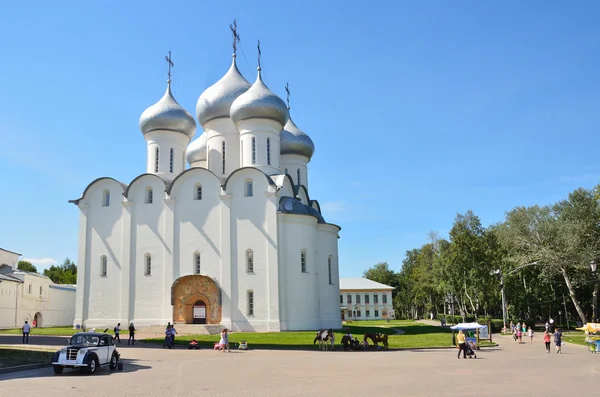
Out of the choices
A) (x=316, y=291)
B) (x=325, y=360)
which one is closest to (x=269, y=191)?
(x=316, y=291)

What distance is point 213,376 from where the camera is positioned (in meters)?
12.8

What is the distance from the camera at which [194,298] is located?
2933cm

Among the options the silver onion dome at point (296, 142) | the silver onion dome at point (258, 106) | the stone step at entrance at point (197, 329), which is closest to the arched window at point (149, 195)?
the silver onion dome at point (258, 106)

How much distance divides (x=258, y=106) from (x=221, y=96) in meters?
3.67

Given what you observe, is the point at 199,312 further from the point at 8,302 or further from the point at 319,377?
the point at 8,302

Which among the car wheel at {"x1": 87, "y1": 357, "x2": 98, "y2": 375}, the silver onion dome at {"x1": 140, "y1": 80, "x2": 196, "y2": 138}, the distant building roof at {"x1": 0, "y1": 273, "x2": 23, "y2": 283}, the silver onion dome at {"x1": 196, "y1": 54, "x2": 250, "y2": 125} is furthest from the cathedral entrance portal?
the distant building roof at {"x1": 0, "y1": 273, "x2": 23, "y2": 283}

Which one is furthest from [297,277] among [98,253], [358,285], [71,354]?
[358,285]

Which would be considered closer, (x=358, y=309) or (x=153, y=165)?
(x=153, y=165)

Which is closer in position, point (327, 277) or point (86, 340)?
point (86, 340)

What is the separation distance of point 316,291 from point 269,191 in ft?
20.6

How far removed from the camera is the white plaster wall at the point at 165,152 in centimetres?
3372

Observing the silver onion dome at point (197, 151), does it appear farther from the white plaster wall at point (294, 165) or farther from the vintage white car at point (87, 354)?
the vintage white car at point (87, 354)

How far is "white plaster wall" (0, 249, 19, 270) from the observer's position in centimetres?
4712

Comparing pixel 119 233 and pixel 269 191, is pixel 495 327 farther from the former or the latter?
pixel 119 233
